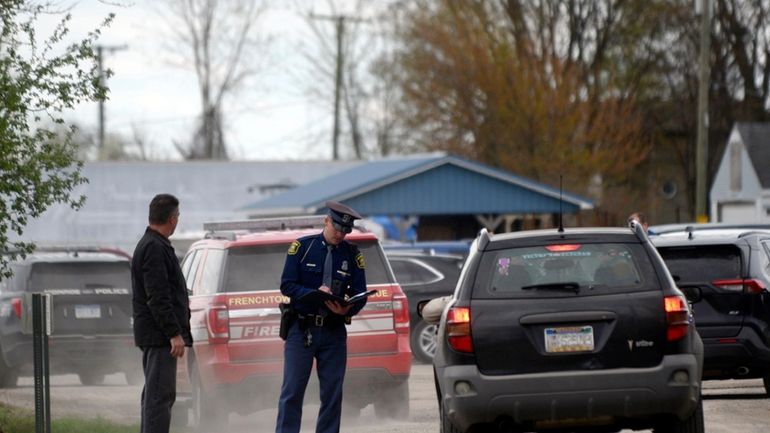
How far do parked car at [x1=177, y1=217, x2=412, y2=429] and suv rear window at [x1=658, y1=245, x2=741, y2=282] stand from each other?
8.54 ft

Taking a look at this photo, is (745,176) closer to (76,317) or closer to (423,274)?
(423,274)

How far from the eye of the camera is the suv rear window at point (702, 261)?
47.7 feet

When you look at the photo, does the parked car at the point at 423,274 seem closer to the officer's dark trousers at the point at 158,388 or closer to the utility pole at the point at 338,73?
the officer's dark trousers at the point at 158,388

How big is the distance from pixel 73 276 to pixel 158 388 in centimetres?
949

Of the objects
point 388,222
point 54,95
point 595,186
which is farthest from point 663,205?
point 54,95

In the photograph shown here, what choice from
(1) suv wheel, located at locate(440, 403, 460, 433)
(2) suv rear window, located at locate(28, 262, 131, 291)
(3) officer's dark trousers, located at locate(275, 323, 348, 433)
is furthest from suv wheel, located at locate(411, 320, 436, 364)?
(3) officer's dark trousers, located at locate(275, 323, 348, 433)

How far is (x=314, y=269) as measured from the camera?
1073cm

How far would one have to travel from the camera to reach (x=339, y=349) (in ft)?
35.1

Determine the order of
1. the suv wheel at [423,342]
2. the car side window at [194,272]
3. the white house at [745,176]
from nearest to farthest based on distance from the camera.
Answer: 1. the car side window at [194,272]
2. the suv wheel at [423,342]
3. the white house at [745,176]

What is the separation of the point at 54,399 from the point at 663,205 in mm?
58560

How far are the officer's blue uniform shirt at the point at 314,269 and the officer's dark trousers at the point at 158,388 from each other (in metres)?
0.93

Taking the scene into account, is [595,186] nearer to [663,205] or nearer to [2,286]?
[663,205]

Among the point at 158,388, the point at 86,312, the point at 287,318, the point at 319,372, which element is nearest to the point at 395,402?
the point at 319,372

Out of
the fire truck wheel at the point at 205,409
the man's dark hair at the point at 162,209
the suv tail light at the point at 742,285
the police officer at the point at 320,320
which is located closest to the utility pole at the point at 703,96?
the suv tail light at the point at 742,285
